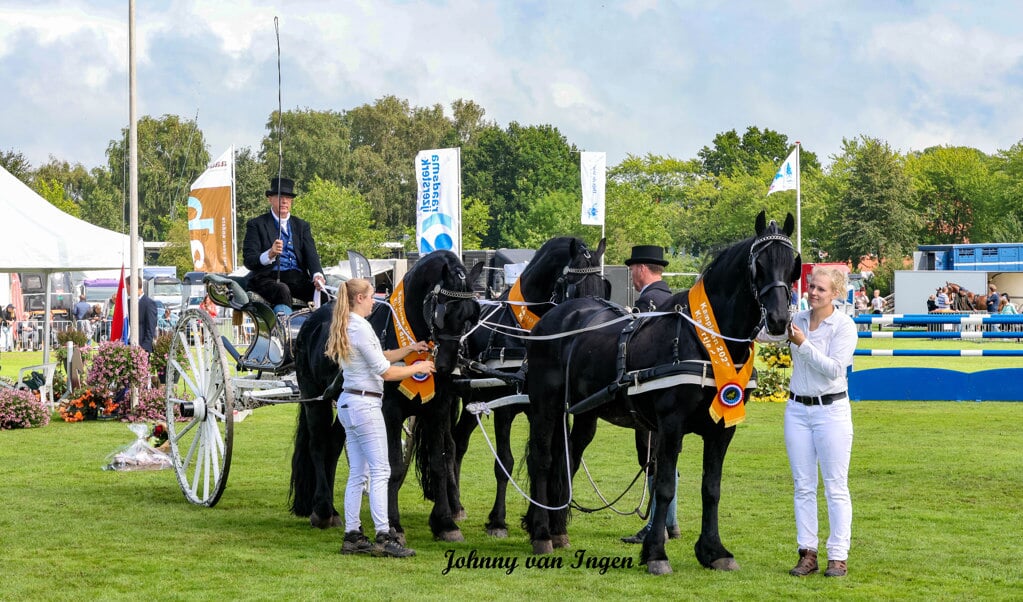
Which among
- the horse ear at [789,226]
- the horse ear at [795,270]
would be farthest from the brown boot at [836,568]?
the horse ear at [789,226]

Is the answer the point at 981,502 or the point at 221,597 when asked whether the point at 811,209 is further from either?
the point at 221,597

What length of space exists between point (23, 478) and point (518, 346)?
5.71 metres

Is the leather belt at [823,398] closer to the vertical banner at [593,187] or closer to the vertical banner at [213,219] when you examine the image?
the vertical banner at [213,219]

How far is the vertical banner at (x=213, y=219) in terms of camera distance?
23.5 metres

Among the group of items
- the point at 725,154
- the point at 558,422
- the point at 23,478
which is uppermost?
the point at 725,154

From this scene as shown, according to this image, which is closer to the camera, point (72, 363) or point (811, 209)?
point (72, 363)

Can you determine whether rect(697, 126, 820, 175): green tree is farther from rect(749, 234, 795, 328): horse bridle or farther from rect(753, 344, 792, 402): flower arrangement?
rect(749, 234, 795, 328): horse bridle

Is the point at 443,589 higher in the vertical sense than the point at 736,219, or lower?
lower

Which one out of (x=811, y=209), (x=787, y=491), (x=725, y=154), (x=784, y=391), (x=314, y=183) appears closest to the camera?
(x=787, y=491)

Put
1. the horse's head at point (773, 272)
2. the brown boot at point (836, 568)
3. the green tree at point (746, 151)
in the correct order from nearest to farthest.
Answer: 1. the horse's head at point (773, 272)
2. the brown boot at point (836, 568)
3. the green tree at point (746, 151)

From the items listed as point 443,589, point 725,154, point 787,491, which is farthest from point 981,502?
point 725,154

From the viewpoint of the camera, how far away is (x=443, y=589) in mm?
6543

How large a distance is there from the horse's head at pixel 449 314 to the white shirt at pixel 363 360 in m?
0.38

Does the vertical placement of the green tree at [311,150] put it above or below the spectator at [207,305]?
above
